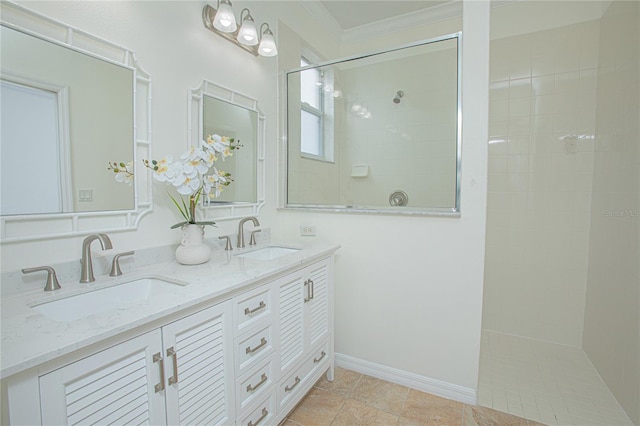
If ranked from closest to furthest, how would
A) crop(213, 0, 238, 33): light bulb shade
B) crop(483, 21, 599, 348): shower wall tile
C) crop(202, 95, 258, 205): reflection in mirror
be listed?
crop(213, 0, 238, 33): light bulb shade
crop(202, 95, 258, 205): reflection in mirror
crop(483, 21, 599, 348): shower wall tile

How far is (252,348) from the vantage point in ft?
4.20

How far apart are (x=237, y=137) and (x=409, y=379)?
1830mm

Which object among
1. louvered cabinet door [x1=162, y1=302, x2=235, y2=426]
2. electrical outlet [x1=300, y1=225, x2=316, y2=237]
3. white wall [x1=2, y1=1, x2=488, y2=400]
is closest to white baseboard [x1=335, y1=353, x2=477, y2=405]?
white wall [x1=2, y1=1, x2=488, y2=400]

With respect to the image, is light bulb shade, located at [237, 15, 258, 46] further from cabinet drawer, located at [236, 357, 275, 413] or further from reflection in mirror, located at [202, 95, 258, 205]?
cabinet drawer, located at [236, 357, 275, 413]

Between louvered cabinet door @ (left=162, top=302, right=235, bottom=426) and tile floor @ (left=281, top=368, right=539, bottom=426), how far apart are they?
0.65 m

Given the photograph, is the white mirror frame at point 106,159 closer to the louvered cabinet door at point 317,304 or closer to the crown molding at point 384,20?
the louvered cabinet door at point 317,304

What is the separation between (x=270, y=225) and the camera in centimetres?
226

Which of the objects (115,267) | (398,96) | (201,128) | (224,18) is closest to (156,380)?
(115,267)

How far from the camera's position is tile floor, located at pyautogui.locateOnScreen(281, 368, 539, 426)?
1.62 m

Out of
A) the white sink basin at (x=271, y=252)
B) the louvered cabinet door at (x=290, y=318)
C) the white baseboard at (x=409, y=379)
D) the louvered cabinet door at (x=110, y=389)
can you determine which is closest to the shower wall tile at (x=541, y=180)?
the white baseboard at (x=409, y=379)

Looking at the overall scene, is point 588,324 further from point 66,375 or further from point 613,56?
point 66,375

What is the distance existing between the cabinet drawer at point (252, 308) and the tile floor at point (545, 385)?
1.38 meters

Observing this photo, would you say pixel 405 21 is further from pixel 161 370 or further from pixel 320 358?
pixel 161 370

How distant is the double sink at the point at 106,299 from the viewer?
1.01 m
